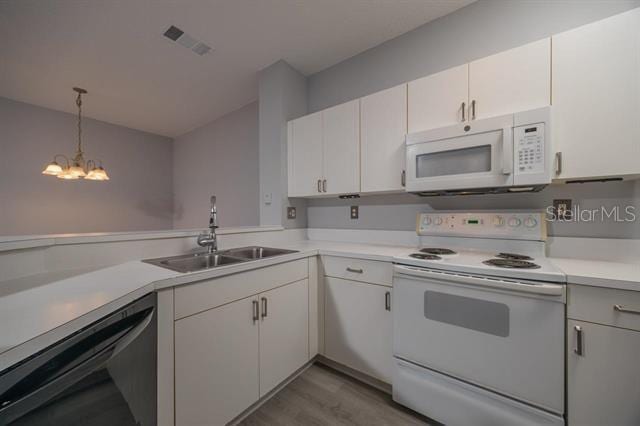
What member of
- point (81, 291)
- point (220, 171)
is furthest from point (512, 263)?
point (220, 171)

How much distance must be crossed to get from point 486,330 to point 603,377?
395 mm

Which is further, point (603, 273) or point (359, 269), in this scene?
point (359, 269)

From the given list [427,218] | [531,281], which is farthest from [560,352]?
[427,218]

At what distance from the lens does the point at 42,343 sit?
0.53 meters

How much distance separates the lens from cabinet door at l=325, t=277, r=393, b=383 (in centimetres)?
155

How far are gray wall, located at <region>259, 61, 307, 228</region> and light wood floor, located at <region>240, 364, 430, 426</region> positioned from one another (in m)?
1.30

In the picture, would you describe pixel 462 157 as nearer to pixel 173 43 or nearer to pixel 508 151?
pixel 508 151

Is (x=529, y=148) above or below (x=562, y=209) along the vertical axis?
above

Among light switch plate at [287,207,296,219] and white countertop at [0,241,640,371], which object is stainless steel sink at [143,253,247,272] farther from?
light switch plate at [287,207,296,219]

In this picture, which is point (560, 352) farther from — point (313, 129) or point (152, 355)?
point (313, 129)

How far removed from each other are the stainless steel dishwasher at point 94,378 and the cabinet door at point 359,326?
1096 millimetres

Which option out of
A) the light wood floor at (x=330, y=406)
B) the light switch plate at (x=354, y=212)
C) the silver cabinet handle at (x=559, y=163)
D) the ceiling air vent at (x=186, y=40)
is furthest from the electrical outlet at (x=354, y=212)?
the ceiling air vent at (x=186, y=40)

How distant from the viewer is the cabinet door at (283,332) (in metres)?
1.45

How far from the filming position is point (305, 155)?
2229 mm
